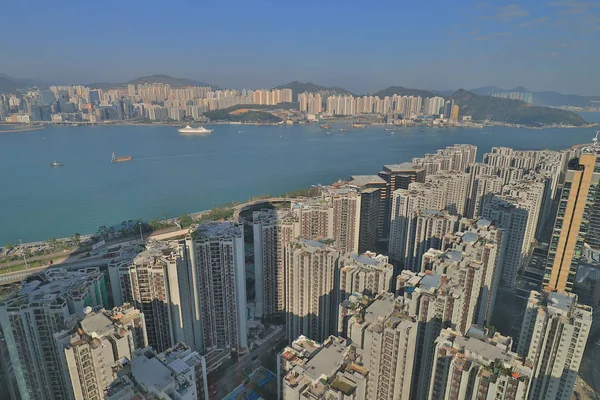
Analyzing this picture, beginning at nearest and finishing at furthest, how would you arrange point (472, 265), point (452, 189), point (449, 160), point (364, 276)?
1. point (364, 276)
2. point (472, 265)
3. point (452, 189)
4. point (449, 160)

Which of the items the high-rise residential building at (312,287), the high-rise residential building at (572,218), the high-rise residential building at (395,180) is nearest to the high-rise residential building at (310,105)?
the high-rise residential building at (395,180)

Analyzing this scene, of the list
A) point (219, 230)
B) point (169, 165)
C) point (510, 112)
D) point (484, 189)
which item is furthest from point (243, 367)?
point (510, 112)

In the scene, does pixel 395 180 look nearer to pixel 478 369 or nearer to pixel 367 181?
pixel 367 181

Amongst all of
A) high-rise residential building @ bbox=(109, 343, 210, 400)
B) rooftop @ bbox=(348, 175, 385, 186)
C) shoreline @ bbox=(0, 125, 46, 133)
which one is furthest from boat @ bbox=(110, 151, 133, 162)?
high-rise residential building @ bbox=(109, 343, 210, 400)

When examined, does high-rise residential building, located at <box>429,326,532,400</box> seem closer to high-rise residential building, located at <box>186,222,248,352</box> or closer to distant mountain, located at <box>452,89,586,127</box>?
high-rise residential building, located at <box>186,222,248,352</box>

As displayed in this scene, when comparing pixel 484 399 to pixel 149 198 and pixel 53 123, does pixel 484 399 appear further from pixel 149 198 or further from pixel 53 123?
pixel 53 123

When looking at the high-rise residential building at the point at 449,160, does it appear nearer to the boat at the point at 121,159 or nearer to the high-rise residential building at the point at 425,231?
the high-rise residential building at the point at 425,231

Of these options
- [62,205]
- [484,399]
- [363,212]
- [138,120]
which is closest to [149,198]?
[62,205]
